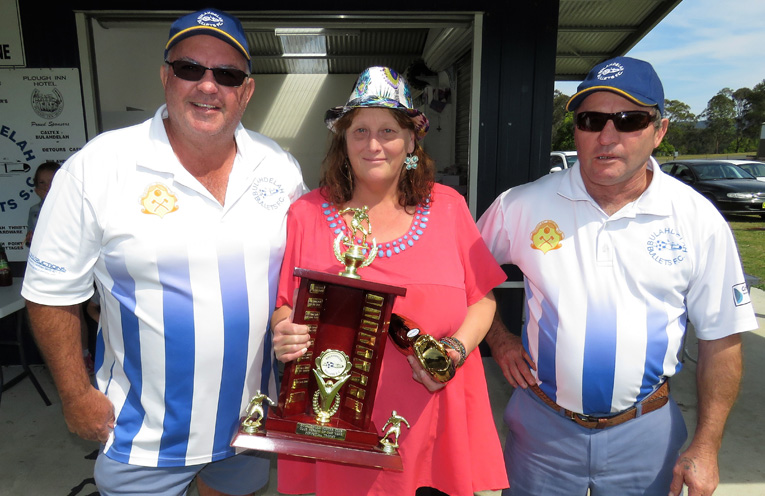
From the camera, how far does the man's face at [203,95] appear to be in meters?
1.80

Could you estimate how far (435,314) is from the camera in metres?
1.79

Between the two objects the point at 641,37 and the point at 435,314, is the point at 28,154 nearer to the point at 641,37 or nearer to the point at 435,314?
the point at 435,314

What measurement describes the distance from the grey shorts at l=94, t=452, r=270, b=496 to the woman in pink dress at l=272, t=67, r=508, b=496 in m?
0.33

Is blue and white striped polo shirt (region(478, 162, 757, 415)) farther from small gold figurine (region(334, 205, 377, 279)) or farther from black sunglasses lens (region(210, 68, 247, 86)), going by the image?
black sunglasses lens (region(210, 68, 247, 86))

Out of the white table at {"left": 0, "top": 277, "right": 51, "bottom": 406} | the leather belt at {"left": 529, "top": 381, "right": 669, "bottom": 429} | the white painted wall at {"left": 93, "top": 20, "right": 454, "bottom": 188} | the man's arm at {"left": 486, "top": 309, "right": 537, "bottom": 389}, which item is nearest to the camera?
the leather belt at {"left": 529, "top": 381, "right": 669, "bottom": 429}

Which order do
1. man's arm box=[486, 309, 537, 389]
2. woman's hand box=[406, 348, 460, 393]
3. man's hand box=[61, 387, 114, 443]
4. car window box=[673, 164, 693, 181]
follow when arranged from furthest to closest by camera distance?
car window box=[673, 164, 693, 181], man's arm box=[486, 309, 537, 389], man's hand box=[61, 387, 114, 443], woman's hand box=[406, 348, 460, 393]

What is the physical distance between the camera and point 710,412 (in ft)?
6.13

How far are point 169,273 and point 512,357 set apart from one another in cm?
137

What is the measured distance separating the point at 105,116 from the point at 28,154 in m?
1.25

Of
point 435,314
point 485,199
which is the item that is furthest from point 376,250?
point 485,199

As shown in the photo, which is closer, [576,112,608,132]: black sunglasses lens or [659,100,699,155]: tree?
[576,112,608,132]: black sunglasses lens

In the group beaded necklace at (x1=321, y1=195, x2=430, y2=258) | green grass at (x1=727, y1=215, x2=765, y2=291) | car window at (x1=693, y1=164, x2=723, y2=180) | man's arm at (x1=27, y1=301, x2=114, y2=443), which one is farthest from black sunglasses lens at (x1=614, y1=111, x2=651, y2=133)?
car window at (x1=693, y1=164, x2=723, y2=180)

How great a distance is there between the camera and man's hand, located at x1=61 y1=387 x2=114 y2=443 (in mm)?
1764

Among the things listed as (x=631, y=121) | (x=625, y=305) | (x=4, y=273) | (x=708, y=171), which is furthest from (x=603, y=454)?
(x=708, y=171)
